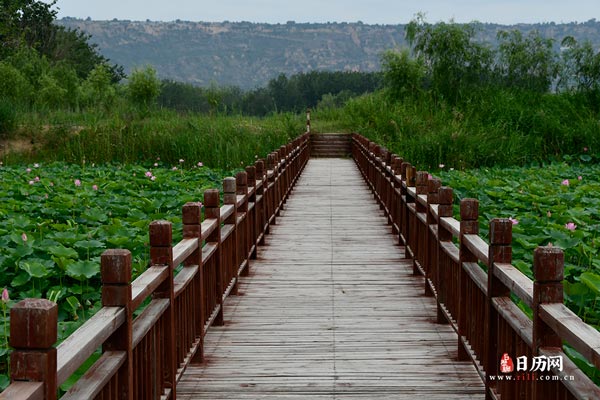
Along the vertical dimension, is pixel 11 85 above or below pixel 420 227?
above

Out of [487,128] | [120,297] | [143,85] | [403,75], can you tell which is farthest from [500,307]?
[143,85]

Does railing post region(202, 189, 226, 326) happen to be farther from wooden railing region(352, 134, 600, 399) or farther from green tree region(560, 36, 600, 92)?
green tree region(560, 36, 600, 92)

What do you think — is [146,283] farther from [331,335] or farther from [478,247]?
[331,335]

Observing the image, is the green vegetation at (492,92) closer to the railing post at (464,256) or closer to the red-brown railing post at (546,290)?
the railing post at (464,256)

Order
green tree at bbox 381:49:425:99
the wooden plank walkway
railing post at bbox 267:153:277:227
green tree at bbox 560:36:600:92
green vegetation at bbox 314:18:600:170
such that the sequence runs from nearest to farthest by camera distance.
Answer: the wooden plank walkway
railing post at bbox 267:153:277:227
green vegetation at bbox 314:18:600:170
green tree at bbox 560:36:600:92
green tree at bbox 381:49:425:99

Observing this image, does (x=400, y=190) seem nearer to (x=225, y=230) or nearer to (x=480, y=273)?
(x=225, y=230)

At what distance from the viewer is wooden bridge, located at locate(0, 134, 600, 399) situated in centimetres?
240

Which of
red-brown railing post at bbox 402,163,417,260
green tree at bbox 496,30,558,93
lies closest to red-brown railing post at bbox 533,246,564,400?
red-brown railing post at bbox 402,163,417,260

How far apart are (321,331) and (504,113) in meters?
16.1

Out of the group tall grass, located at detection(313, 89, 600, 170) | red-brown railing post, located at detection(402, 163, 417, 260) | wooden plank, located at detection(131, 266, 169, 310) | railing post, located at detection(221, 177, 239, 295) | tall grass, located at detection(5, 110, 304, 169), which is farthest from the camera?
tall grass, located at detection(313, 89, 600, 170)

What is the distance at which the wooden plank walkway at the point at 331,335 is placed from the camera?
3951 mm

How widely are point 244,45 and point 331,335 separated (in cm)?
16083

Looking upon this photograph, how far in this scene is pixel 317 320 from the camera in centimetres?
525

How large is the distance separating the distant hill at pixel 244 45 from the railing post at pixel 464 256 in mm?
141069
